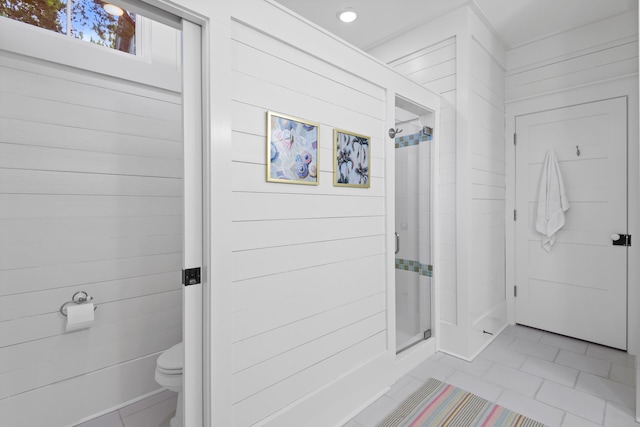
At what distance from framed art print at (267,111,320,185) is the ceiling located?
1.52 meters

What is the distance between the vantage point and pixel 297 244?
1.64m

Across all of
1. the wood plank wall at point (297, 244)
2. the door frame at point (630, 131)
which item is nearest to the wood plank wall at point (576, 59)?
the door frame at point (630, 131)

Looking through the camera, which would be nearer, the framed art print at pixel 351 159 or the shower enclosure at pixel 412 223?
the framed art print at pixel 351 159

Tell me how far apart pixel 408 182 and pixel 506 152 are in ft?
4.84

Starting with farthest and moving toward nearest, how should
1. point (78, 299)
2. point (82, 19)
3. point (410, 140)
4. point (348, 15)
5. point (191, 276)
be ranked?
point (348, 15) → point (410, 140) → point (82, 19) → point (78, 299) → point (191, 276)

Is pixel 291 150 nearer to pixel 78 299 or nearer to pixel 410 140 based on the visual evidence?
pixel 410 140

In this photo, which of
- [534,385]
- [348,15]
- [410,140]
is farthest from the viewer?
[348,15]

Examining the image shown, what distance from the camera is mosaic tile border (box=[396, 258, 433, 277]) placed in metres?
2.53

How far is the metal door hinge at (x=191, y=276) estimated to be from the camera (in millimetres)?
1291

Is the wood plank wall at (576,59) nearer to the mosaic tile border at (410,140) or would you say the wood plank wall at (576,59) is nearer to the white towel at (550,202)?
the white towel at (550,202)

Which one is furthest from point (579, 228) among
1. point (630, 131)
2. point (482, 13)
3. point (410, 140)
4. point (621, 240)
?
point (482, 13)

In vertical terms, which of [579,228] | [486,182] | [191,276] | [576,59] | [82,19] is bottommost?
[191,276]

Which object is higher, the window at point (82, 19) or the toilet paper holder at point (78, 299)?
the window at point (82, 19)

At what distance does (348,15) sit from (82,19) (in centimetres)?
196
